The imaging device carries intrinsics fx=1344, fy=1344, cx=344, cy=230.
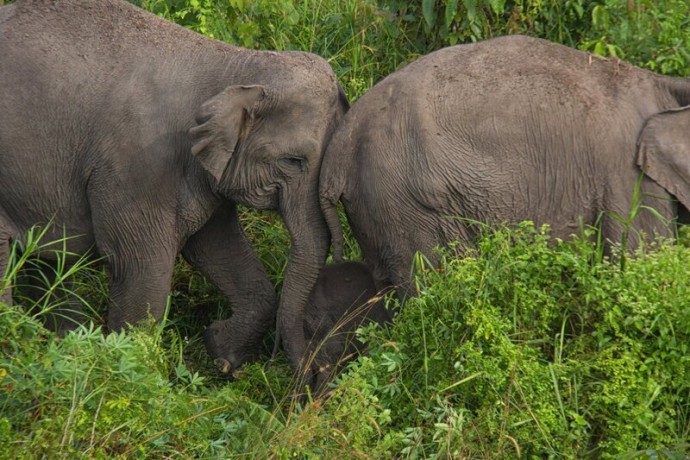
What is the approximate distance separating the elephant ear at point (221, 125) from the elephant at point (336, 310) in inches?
30.5

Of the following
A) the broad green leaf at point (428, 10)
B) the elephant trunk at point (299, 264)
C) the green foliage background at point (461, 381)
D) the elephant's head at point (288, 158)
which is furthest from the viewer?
the broad green leaf at point (428, 10)

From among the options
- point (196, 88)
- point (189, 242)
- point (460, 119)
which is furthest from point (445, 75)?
point (189, 242)

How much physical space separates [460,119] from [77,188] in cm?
182

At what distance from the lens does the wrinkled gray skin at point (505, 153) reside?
566 centimetres

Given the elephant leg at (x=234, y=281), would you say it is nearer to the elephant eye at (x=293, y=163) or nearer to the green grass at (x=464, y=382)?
the elephant eye at (x=293, y=163)

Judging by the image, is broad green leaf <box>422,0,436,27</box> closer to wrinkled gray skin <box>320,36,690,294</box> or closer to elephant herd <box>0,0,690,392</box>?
elephant herd <box>0,0,690,392</box>

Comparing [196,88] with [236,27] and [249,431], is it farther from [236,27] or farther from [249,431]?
[249,431]

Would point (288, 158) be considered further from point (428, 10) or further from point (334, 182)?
point (428, 10)

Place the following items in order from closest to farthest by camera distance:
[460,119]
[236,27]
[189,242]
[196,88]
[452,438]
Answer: [452,438] < [460,119] < [196,88] < [189,242] < [236,27]

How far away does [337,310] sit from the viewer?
249 inches

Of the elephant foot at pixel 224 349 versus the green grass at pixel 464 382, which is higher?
the green grass at pixel 464 382

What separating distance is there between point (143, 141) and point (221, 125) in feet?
1.30

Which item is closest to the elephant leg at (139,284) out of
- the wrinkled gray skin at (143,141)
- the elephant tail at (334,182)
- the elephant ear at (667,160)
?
the wrinkled gray skin at (143,141)

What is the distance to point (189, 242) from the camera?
21.6 ft
